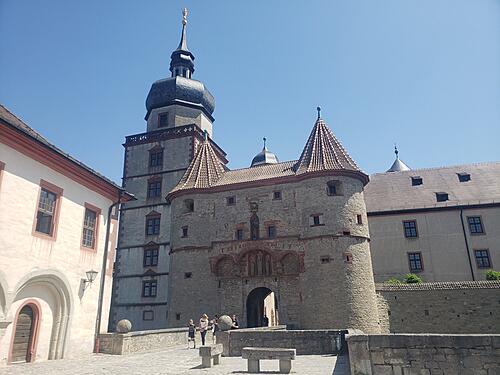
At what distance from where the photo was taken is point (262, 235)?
27578mm

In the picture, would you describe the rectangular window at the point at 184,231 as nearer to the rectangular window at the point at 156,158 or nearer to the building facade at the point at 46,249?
the rectangular window at the point at 156,158

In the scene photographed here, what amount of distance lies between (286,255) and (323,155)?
7931 millimetres

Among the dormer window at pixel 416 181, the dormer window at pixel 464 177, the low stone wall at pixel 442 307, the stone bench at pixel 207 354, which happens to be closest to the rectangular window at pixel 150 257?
the low stone wall at pixel 442 307

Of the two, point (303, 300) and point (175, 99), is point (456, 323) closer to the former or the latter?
point (303, 300)

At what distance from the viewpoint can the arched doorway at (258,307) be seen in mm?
27203

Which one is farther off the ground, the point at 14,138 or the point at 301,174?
the point at 301,174

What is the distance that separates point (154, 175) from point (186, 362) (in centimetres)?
2459

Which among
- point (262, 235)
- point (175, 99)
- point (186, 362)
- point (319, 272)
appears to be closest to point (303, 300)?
point (319, 272)

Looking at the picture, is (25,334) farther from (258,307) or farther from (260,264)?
(258,307)

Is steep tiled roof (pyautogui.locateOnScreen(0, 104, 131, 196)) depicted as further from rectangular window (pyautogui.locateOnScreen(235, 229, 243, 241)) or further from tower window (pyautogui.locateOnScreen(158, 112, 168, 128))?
tower window (pyautogui.locateOnScreen(158, 112, 168, 128))

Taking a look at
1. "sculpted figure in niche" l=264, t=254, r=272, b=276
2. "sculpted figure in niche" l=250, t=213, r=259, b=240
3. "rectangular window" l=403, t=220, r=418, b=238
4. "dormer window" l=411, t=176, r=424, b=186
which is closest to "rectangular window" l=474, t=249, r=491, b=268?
"rectangular window" l=403, t=220, r=418, b=238

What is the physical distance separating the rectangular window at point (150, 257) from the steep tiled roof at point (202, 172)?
5.92m

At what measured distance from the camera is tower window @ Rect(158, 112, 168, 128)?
37.5m

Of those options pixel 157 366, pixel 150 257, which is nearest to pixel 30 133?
pixel 157 366
